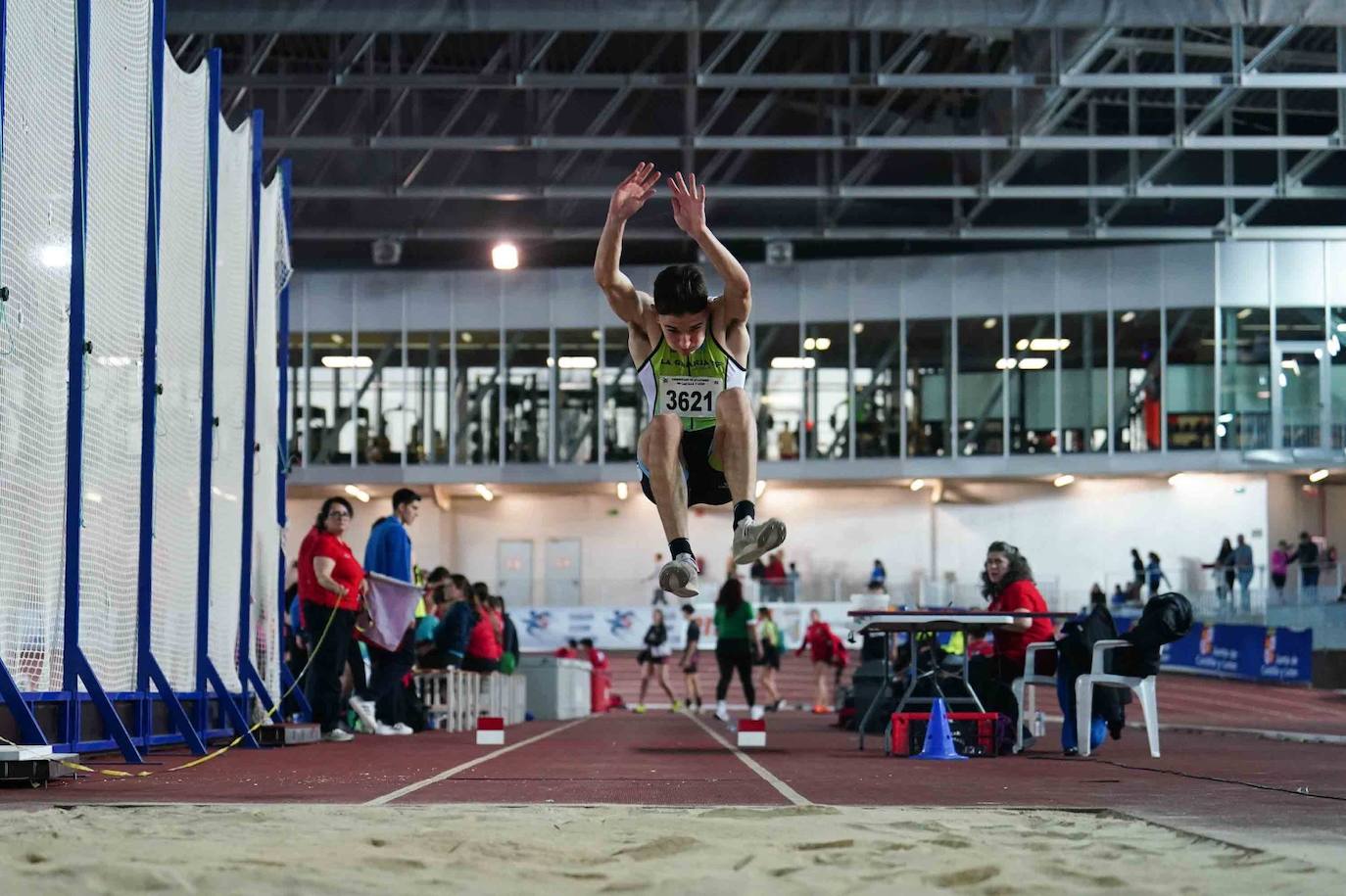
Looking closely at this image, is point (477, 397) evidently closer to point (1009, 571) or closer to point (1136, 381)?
point (1136, 381)

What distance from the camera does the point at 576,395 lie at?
151 ft

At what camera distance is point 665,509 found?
25.6ft

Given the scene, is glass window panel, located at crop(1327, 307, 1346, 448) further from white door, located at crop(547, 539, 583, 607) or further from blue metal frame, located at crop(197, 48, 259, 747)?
blue metal frame, located at crop(197, 48, 259, 747)

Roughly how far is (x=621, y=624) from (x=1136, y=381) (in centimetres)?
1442

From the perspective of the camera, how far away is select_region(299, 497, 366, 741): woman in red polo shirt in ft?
44.1

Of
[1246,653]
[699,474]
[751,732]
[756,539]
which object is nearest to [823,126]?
[1246,653]

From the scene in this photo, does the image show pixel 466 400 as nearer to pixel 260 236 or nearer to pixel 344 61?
pixel 344 61

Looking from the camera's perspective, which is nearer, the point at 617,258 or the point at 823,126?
the point at 617,258

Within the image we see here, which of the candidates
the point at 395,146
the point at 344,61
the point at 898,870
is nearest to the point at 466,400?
the point at 395,146

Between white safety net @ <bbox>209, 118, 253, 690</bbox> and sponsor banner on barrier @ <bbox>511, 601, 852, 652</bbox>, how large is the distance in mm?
25950

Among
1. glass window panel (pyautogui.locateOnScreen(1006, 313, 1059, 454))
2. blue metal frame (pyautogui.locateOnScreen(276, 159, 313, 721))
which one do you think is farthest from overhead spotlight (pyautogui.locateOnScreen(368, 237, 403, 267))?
blue metal frame (pyautogui.locateOnScreen(276, 159, 313, 721))

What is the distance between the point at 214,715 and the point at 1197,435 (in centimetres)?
3347

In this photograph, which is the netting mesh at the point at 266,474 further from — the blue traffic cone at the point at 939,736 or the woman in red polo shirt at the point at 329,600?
the blue traffic cone at the point at 939,736

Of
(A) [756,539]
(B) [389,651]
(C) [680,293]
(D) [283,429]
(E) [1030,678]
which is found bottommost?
(E) [1030,678]
